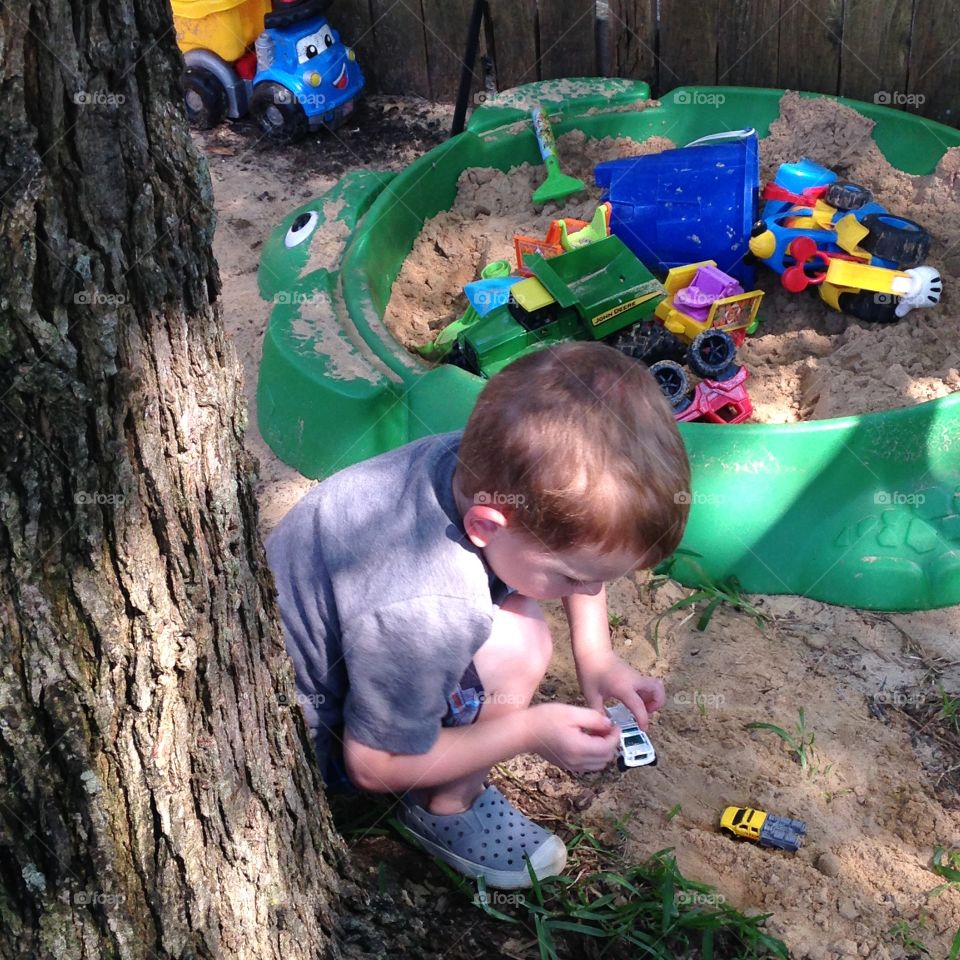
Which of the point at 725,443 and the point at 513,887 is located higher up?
the point at 725,443

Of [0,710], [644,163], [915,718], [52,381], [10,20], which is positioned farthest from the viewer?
[644,163]

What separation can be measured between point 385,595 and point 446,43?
3.03 metres

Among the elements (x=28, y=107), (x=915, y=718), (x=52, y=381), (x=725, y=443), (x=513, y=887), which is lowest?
(x=915, y=718)

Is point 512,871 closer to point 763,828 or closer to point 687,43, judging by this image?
point 763,828

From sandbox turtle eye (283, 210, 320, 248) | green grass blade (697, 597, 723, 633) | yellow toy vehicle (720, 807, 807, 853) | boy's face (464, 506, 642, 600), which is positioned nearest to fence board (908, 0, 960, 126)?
sandbox turtle eye (283, 210, 320, 248)

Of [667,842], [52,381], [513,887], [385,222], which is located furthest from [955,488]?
[52,381]

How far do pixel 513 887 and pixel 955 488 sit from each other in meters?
1.20

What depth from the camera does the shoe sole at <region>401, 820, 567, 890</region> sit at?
1.71 metres

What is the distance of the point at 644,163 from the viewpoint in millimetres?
3061

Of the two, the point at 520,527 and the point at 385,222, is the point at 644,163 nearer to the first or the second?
the point at 385,222

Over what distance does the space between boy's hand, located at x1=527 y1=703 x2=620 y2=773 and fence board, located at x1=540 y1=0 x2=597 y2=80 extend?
2.73m

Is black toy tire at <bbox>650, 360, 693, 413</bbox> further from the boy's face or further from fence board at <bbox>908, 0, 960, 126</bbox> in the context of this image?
fence board at <bbox>908, 0, 960, 126</bbox>

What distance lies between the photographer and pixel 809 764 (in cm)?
198

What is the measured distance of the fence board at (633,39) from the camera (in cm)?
362
